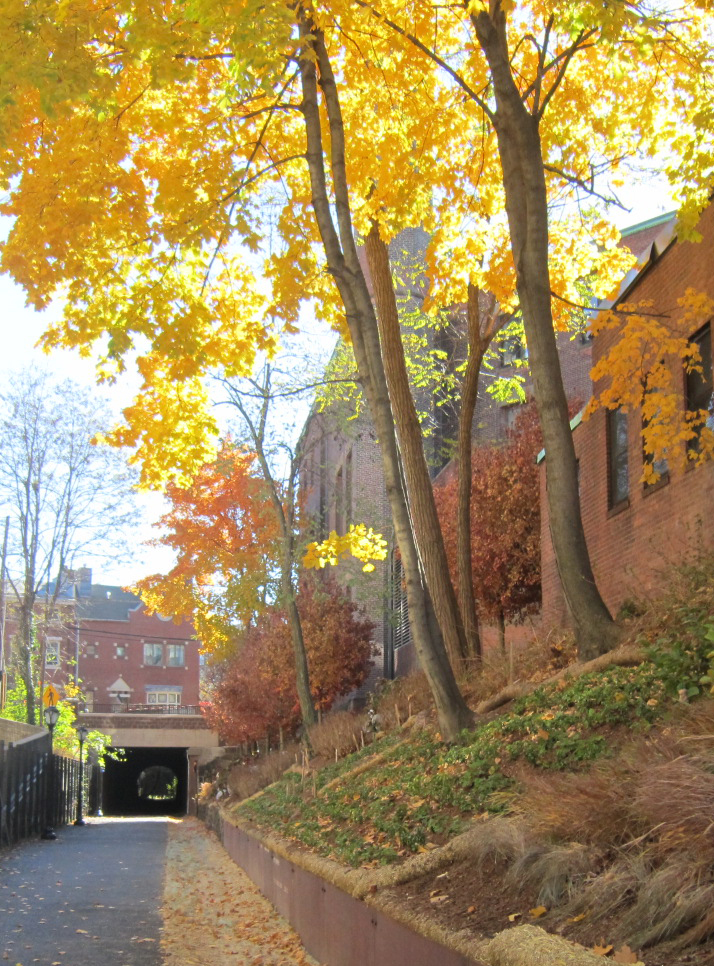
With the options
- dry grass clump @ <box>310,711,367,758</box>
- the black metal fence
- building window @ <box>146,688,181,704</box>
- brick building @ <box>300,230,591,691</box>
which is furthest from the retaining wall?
building window @ <box>146,688,181,704</box>

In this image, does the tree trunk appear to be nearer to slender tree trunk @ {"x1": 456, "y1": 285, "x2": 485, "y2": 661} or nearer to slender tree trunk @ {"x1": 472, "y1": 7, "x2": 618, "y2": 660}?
slender tree trunk @ {"x1": 456, "y1": 285, "x2": 485, "y2": 661}

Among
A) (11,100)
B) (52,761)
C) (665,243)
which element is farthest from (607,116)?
(52,761)

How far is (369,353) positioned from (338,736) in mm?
8937

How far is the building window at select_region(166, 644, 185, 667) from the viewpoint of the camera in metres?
71.2

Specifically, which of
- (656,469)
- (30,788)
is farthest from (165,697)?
(656,469)

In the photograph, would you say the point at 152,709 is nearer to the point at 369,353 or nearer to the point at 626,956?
the point at 369,353

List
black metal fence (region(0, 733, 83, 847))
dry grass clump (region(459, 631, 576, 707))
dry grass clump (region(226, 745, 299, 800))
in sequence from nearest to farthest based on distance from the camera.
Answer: dry grass clump (region(459, 631, 576, 707))
black metal fence (region(0, 733, 83, 847))
dry grass clump (region(226, 745, 299, 800))

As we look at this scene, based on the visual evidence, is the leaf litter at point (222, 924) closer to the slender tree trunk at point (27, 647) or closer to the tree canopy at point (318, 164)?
the tree canopy at point (318, 164)

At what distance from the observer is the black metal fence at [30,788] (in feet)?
68.5

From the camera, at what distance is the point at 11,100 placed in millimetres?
8438

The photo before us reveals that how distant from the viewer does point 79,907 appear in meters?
11.7

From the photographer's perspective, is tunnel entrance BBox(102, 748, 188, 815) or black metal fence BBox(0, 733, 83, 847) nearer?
black metal fence BBox(0, 733, 83, 847)

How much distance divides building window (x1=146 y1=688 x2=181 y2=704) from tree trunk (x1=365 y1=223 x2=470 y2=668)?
57.3 metres

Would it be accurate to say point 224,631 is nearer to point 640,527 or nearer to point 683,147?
point 640,527
